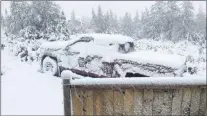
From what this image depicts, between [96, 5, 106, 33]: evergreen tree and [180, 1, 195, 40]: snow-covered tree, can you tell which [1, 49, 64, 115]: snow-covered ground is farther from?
[180, 1, 195, 40]: snow-covered tree

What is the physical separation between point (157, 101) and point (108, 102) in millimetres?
552

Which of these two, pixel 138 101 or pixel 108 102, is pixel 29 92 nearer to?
pixel 108 102

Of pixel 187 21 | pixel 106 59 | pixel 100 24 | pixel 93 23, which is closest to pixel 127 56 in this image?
pixel 106 59

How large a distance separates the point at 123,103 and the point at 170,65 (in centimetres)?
291

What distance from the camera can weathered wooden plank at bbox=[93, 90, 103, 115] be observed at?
8.78 ft

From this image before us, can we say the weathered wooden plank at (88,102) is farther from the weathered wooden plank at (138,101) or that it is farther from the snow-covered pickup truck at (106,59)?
the snow-covered pickup truck at (106,59)

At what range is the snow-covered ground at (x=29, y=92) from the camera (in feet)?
15.2

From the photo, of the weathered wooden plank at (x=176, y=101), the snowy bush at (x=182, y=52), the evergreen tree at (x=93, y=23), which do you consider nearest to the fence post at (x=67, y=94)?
the weathered wooden plank at (x=176, y=101)

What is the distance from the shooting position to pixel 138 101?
8.79 feet

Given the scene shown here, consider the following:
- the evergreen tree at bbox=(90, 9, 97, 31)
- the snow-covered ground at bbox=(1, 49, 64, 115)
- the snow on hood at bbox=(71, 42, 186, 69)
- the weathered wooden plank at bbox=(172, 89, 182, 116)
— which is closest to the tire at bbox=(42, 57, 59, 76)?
the snow-covered ground at bbox=(1, 49, 64, 115)

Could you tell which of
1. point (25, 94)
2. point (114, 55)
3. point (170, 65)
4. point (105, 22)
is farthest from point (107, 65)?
point (105, 22)

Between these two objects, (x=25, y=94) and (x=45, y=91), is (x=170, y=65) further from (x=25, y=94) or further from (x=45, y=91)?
(x=25, y=94)

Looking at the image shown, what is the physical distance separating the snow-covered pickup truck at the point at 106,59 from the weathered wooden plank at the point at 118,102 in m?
2.78

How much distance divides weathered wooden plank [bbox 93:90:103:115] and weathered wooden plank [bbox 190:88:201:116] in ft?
3.37
